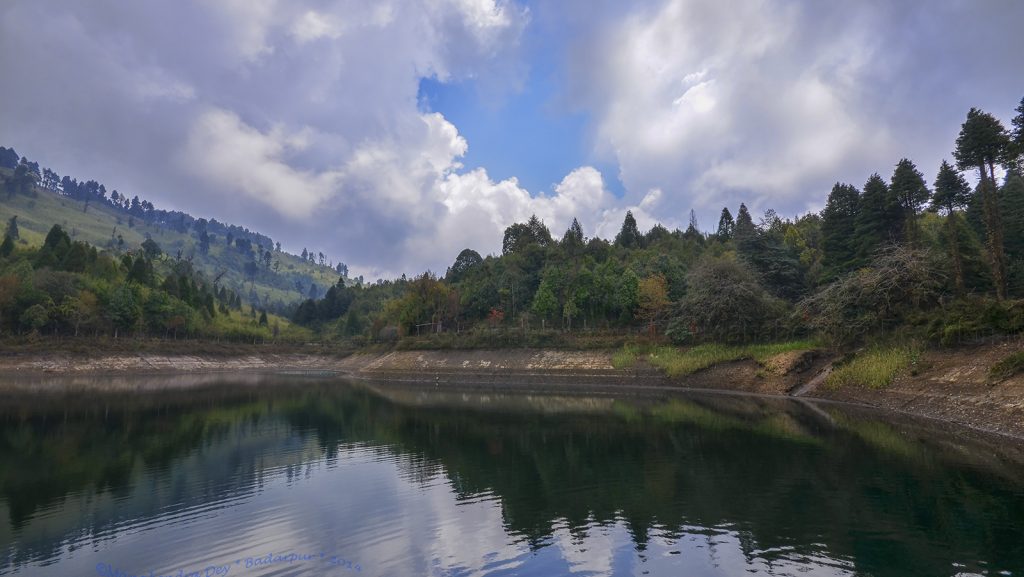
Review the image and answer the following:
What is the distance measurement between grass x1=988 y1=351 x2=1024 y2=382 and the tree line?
4.10m

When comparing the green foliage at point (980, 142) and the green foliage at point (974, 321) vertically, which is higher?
the green foliage at point (980, 142)

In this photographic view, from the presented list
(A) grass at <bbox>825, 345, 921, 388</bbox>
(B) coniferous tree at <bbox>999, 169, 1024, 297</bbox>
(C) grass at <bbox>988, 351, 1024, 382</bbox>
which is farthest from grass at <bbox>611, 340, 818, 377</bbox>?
(C) grass at <bbox>988, 351, 1024, 382</bbox>

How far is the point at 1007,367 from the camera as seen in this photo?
23.1 metres

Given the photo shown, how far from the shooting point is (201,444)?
23.6 m

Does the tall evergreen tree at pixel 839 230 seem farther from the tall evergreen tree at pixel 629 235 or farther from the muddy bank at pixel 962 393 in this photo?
the tall evergreen tree at pixel 629 235

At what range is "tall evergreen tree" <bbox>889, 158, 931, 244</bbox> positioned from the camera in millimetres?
46844

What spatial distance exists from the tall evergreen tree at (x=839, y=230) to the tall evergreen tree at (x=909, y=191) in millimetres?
6537

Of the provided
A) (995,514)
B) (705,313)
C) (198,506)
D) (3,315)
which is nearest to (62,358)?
(3,315)

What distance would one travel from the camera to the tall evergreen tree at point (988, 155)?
3431cm

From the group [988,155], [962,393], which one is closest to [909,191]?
[988,155]

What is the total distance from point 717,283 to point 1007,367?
30.3m

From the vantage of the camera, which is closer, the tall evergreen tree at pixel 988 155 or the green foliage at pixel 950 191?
the tall evergreen tree at pixel 988 155

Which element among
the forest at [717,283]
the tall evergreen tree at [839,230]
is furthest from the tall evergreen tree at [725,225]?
the tall evergreen tree at [839,230]

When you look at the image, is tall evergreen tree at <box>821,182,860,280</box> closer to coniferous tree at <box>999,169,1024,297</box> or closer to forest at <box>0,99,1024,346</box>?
forest at <box>0,99,1024,346</box>
